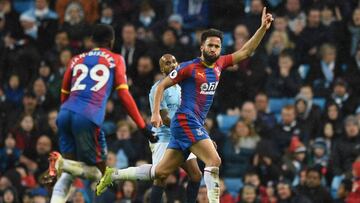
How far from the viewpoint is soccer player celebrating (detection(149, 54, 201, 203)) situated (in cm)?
1672

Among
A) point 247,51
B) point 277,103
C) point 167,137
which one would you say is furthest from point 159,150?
point 277,103

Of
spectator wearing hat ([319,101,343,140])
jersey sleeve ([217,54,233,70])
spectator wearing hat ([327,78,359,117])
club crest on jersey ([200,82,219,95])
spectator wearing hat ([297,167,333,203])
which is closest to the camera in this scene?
club crest on jersey ([200,82,219,95])

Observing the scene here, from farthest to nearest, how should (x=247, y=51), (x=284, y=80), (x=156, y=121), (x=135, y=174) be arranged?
(x=284, y=80), (x=135, y=174), (x=247, y=51), (x=156, y=121)

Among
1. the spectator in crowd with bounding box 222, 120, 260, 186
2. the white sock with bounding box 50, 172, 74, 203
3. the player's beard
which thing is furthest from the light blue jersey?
the spectator in crowd with bounding box 222, 120, 260, 186

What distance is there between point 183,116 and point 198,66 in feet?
2.22

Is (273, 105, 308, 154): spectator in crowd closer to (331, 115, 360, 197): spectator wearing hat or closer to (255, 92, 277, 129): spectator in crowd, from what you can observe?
(255, 92, 277, 129): spectator in crowd

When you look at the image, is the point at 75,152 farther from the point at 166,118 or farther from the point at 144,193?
the point at 144,193

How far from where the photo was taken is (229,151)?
73.3 feet

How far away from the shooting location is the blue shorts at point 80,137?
15.2 metres

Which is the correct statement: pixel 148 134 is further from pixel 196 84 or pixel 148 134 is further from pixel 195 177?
pixel 195 177

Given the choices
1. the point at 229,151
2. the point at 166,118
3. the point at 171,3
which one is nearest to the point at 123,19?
the point at 171,3

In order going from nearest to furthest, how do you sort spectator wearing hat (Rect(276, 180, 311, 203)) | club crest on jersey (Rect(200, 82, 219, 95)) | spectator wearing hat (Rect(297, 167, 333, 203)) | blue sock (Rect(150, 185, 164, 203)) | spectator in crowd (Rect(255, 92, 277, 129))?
club crest on jersey (Rect(200, 82, 219, 95)) → blue sock (Rect(150, 185, 164, 203)) → spectator wearing hat (Rect(276, 180, 311, 203)) → spectator wearing hat (Rect(297, 167, 333, 203)) → spectator in crowd (Rect(255, 92, 277, 129))

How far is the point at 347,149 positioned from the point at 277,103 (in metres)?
2.49

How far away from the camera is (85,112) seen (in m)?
15.2
